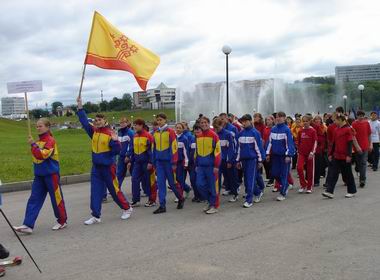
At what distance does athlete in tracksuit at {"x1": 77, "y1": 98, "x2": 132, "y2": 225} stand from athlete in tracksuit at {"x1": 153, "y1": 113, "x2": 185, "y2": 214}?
100cm

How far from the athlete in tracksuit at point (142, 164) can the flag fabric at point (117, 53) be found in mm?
1054

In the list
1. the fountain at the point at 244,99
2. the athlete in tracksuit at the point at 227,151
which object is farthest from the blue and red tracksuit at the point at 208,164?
the fountain at the point at 244,99

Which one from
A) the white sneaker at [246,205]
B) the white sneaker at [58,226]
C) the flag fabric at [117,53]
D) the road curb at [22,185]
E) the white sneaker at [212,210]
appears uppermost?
the flag fabric at [117,53]

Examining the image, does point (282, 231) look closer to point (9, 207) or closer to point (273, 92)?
point (9, 207)

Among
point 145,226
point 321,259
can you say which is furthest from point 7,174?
point 321,259

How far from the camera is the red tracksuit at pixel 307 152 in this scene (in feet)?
36.3

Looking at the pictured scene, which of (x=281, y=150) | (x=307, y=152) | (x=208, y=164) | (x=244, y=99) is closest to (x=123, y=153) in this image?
(x=208, y=164)

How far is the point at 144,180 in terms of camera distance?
1017 cm

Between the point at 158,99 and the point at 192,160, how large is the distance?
125 meters

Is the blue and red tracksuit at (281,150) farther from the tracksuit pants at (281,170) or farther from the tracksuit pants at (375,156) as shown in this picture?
the tracksuit pants at (375,156)

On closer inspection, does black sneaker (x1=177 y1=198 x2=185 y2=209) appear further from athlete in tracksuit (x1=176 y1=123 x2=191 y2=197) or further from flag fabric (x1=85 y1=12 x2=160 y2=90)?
flag fabric (x1=85 y1=12 x2=160 y2=90)

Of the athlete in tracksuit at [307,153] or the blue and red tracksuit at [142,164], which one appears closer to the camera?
the blue and red tracksuit at [142,164]

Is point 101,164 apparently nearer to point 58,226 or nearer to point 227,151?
point 58,226

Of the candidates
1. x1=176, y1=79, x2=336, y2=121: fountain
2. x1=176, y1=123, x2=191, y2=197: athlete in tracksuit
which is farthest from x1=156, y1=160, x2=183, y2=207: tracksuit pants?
x1=176, y1=79, x2=336, y2=121: fountain
